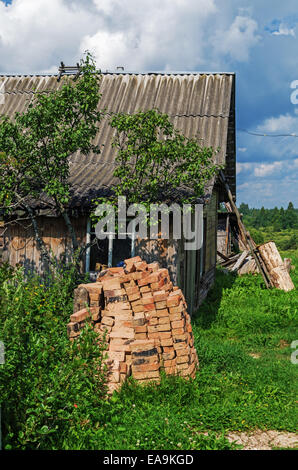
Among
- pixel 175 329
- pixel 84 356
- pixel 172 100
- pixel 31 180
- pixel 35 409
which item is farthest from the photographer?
pixel 172 100

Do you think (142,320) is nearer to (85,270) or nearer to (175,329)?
(175,329)

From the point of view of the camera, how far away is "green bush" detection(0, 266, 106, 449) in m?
4.29

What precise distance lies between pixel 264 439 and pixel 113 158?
26.9ft

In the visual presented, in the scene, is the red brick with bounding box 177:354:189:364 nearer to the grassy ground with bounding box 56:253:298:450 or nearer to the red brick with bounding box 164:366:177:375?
the red brick with bounding box 164:366:177:375

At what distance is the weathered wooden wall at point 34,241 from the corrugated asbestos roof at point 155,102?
119 centimetres

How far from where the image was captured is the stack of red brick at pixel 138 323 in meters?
5.92

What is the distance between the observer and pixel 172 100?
13.3 metres

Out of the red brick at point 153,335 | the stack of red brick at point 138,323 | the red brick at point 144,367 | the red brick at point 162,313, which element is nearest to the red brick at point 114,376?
Answer: the stack of red brick at point 138,323

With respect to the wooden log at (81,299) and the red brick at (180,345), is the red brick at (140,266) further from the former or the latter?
the red brick at (180,345)

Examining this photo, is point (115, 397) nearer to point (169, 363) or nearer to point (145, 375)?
point (145, 375)

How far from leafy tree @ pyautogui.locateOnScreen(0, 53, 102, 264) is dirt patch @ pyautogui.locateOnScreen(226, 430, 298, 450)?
4.88m

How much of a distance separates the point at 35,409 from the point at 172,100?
35.6 ft

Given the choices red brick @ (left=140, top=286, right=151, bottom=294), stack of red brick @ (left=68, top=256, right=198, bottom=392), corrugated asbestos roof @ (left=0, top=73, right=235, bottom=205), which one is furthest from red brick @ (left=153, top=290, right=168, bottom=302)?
corrugated asbestos roof @ (left=0, top=73, right=235, bottom=205)
